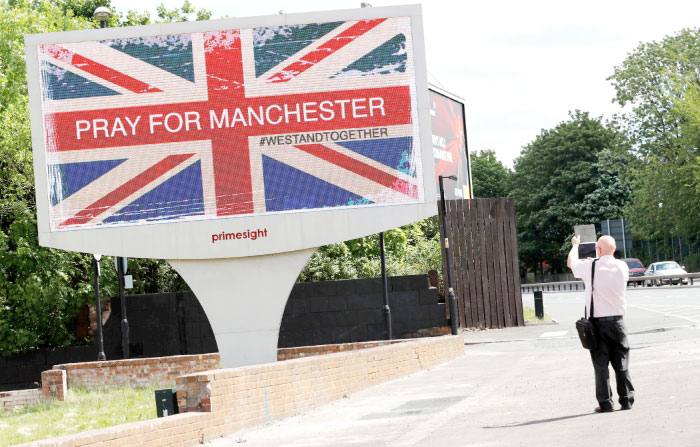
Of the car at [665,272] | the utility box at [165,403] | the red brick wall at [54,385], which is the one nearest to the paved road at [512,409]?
the utility box at [165,403]

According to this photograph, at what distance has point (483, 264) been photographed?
33250mm

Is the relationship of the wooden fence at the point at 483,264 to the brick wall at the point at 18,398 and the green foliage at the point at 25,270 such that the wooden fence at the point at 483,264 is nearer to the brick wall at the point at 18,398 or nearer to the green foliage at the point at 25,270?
the green foliage at the point at 25,270

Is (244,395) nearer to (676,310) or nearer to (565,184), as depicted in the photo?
(676,310)

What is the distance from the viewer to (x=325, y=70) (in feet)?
70.0

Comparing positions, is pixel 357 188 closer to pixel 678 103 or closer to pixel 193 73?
pixel 193 73

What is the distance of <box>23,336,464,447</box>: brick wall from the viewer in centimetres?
1048

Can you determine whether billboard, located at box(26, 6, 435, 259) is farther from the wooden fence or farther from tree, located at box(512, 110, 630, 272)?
tree, located at box(512, 110, 630, 272)

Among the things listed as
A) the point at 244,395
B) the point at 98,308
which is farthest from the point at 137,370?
the point at 244,395

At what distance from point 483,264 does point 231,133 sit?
1410 centimetres

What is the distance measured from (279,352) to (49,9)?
21296 millimetres

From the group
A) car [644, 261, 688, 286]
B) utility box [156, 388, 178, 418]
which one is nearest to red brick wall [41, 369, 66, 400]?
utility box [156, 388, 178, 418]

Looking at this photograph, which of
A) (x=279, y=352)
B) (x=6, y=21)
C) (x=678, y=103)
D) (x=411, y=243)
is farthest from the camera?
(x=678, y=103)

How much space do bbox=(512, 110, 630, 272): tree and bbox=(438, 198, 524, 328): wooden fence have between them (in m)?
53.8

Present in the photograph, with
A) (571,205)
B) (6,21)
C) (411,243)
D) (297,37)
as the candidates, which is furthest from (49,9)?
(571,205)
